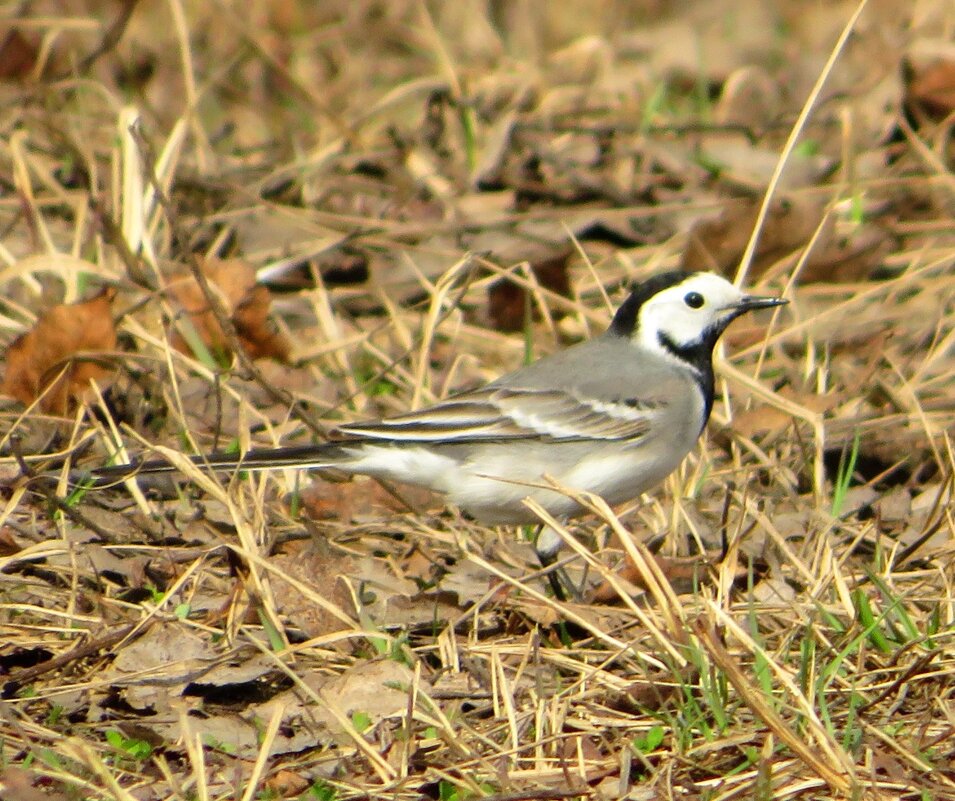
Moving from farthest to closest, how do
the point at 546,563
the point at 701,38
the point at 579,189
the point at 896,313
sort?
the point at 701,38
the point at 579,189
the point at 896,313
the point at 546,563

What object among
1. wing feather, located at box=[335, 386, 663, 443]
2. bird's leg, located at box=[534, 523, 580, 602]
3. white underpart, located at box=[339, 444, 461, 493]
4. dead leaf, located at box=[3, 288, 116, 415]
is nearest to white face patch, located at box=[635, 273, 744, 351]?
wing feather, located at box=[335, 386, 663, 443]

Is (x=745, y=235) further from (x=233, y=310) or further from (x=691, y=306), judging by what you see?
(x=233, y=310)

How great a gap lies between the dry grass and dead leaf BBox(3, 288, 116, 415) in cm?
8

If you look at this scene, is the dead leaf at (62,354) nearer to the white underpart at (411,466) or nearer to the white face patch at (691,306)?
the white underpart at (411,466)

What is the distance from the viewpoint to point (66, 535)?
4520mm

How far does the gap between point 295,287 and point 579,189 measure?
1.72 meters

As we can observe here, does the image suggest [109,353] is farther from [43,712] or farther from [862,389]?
[862,389]

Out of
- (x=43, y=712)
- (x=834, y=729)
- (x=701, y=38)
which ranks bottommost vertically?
(x=701, y=38)

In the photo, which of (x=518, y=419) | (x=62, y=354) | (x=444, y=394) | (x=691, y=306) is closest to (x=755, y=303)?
(x=691, y=306)

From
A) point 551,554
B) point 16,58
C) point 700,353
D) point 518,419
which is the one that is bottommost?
point 551,554

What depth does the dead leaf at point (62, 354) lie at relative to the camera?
17.7 feet

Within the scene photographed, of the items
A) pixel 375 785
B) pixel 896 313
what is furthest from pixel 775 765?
pixel 896 313

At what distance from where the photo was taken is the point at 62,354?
5.49 metres

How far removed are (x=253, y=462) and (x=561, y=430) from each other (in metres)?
1.09
